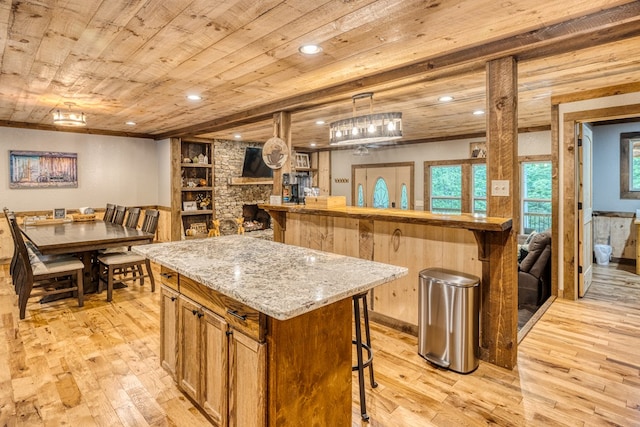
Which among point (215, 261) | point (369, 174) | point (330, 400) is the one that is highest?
point (369, 174)

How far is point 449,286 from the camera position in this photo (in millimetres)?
2635

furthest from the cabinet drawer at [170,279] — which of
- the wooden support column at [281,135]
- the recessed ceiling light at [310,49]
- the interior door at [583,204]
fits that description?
the interior door at [583,204]

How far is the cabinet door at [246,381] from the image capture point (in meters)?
1.54

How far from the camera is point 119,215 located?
5660 mm

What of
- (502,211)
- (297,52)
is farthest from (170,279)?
(502,211)

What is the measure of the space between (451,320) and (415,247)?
2.44 feet

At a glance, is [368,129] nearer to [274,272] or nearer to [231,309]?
Result: [274,272]

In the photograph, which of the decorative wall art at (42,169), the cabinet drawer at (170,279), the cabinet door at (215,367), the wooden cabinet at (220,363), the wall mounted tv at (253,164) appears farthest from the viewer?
the wall mounted tv at (253,164)

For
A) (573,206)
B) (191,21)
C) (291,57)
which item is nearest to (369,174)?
(573,206)

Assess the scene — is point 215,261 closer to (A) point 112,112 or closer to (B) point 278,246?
(B) point 278,246

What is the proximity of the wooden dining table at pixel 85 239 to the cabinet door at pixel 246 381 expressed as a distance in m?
2.96

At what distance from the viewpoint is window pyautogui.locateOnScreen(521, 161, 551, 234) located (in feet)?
21.2

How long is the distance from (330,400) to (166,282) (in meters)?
1.31

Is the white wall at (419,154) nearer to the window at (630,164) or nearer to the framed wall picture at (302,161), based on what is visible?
the framed wall picture at (302,161)
